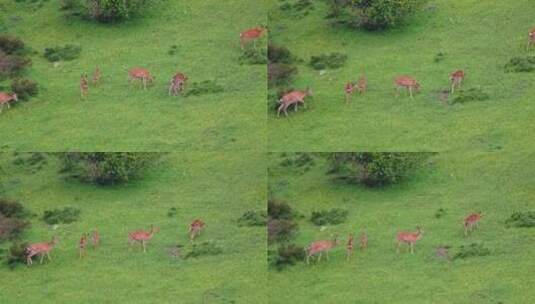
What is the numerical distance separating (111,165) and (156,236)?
1860mm

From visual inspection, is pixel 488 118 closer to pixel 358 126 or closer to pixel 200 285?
pixel 358 126

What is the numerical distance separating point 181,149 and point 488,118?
5412 mm

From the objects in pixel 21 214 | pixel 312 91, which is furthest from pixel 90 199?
pixel 312 91

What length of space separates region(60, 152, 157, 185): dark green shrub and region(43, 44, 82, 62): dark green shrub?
9.20 ft

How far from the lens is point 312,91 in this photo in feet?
165

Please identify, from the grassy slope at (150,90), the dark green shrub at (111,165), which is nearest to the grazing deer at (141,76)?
the grassy slope at (150,90)

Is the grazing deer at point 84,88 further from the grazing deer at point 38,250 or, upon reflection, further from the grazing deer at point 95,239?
the grazing deer at point 38,250

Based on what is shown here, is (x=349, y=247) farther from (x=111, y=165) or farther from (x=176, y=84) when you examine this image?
(x=176, y=84)

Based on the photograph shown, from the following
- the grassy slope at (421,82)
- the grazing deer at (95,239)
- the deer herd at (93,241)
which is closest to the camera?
the deer herd at (93,241)

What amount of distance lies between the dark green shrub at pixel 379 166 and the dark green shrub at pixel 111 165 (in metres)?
3.40

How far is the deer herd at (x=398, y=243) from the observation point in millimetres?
46562

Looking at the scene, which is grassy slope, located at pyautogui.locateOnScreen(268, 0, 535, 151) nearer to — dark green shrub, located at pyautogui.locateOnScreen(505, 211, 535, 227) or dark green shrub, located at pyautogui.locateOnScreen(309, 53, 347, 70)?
dark green shrub, located at pyautogui.locateOnScreen(309, 53, 347, 70)

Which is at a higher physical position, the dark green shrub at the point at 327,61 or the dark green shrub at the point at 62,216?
the dark green shrub at the point at 327,61

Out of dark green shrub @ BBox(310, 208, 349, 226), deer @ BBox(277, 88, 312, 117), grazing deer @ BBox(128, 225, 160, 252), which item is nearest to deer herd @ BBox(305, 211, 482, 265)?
dark green shrub @ BBox(310, 208, 349, 226)
